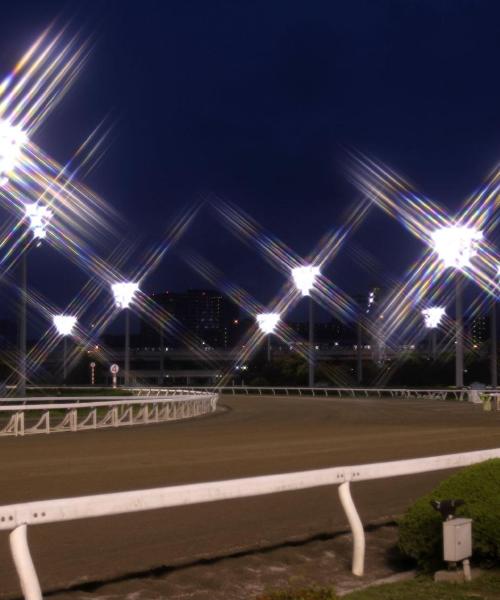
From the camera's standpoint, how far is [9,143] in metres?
23.5

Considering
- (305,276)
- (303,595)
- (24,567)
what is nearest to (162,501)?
(24,567)

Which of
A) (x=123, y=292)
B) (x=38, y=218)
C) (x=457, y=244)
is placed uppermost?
(x=123, y=292)

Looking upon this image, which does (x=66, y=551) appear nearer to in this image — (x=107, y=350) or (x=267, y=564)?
(x=267, y=564)

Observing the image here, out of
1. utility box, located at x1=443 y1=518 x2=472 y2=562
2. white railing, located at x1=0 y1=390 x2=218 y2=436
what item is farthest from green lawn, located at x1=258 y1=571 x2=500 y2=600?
white railing, located at x1=0 y1=390 x2=218 y2=436

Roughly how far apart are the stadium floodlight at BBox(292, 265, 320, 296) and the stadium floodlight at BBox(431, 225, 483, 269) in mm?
17124

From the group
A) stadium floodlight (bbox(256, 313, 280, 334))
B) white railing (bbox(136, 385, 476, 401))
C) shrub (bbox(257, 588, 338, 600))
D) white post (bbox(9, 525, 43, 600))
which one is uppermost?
stadium floodlight (bbox(256, 313, 280, 334))

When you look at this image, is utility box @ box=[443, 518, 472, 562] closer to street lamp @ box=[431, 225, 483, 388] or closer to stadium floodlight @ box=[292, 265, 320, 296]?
street lamp @ box=[431, 225, 483, 388]

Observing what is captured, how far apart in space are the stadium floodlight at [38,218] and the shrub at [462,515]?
25365 mm

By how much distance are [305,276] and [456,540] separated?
58.2 meters

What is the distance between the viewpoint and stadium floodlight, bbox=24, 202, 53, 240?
3084 centimetres

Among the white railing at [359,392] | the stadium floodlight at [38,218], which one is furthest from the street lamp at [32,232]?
the white railing at [359,392]

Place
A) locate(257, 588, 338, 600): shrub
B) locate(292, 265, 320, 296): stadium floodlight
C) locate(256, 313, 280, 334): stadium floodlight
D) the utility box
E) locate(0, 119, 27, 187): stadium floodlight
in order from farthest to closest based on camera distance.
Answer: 1. locate(256, 313, 280, 334): stadium floodlight
2. locate(292, 265, 320, 296): stadium floodlight
3. locate(0, 119, 27, 187): stadium floodlight
4. the utility box
5. locate(257, 588, 338, 600): shrub

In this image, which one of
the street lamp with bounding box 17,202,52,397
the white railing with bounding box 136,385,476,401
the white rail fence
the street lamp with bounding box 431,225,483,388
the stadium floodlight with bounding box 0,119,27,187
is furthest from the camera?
the white railing with bounding box 136,385,476,401

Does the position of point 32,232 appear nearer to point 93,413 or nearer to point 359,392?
point 93,413
